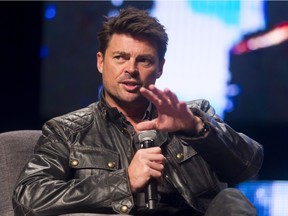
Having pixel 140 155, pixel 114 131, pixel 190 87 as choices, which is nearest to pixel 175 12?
pixel 190 87

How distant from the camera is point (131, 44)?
104 inches

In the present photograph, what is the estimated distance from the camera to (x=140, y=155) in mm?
2191

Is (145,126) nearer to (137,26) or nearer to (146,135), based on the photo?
(146,135)

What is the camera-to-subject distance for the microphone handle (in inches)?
82.3

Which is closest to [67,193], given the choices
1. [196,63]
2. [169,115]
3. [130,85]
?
[169,115]

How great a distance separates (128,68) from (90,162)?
0.40 m

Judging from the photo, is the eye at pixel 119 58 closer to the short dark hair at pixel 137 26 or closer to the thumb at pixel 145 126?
the short dark hair at pixel 137 26

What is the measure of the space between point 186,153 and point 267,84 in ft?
6.08

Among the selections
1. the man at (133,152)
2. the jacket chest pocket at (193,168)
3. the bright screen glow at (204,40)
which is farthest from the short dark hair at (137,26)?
the bright screen glow at (204,40)

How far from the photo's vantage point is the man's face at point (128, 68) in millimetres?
2613

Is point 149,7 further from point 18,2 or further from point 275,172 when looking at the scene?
point 275,172

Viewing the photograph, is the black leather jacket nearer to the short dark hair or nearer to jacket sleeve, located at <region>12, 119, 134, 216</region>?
jacket sleeve, located at <region>12, 119, 134, 216</region>

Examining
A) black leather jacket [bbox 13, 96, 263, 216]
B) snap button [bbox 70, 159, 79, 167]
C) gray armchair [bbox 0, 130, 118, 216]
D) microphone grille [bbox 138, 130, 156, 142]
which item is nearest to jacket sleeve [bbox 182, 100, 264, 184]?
black leather jacket [bbox 13, 96, 263, 216]

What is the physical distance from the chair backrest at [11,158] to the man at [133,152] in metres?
0.12
